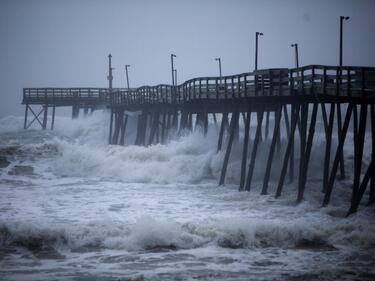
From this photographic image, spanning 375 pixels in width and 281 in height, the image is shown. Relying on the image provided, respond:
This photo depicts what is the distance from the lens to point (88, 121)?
49688 mm

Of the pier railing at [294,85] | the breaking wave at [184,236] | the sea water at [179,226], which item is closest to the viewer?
the sea water at [179,226]

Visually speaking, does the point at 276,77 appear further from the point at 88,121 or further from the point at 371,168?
the point at 88,121

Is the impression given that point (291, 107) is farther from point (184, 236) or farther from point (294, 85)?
point (184, 236)

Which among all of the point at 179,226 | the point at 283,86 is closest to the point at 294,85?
the point at 283,86

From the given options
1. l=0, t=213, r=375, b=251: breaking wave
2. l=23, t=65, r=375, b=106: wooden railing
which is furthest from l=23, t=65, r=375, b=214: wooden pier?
l=0, t=213, r=375, b=251: breaking wave

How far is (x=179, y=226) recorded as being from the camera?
41.0 feet

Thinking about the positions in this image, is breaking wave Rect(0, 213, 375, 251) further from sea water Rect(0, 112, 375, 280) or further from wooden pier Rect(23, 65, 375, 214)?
wooden pier Rect(23, 65, 375, 214)

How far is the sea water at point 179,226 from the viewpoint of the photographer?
9.64 metres

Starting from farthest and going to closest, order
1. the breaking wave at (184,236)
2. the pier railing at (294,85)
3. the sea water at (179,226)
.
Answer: the pier railing at (294,85) < the breaking wave at (184,236) < the sea water at (179,226)

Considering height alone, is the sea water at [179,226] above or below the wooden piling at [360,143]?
below

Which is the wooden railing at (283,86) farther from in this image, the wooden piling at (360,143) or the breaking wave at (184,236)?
the breaking wave at (184,236)

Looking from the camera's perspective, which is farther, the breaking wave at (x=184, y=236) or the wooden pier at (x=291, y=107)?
the wooden pier at (x=291, y=107)

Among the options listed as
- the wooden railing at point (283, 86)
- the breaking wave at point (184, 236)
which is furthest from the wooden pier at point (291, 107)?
the breaking wave at point (184, 236)

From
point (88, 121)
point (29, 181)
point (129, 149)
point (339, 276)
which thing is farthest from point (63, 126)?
point (339, 276)
